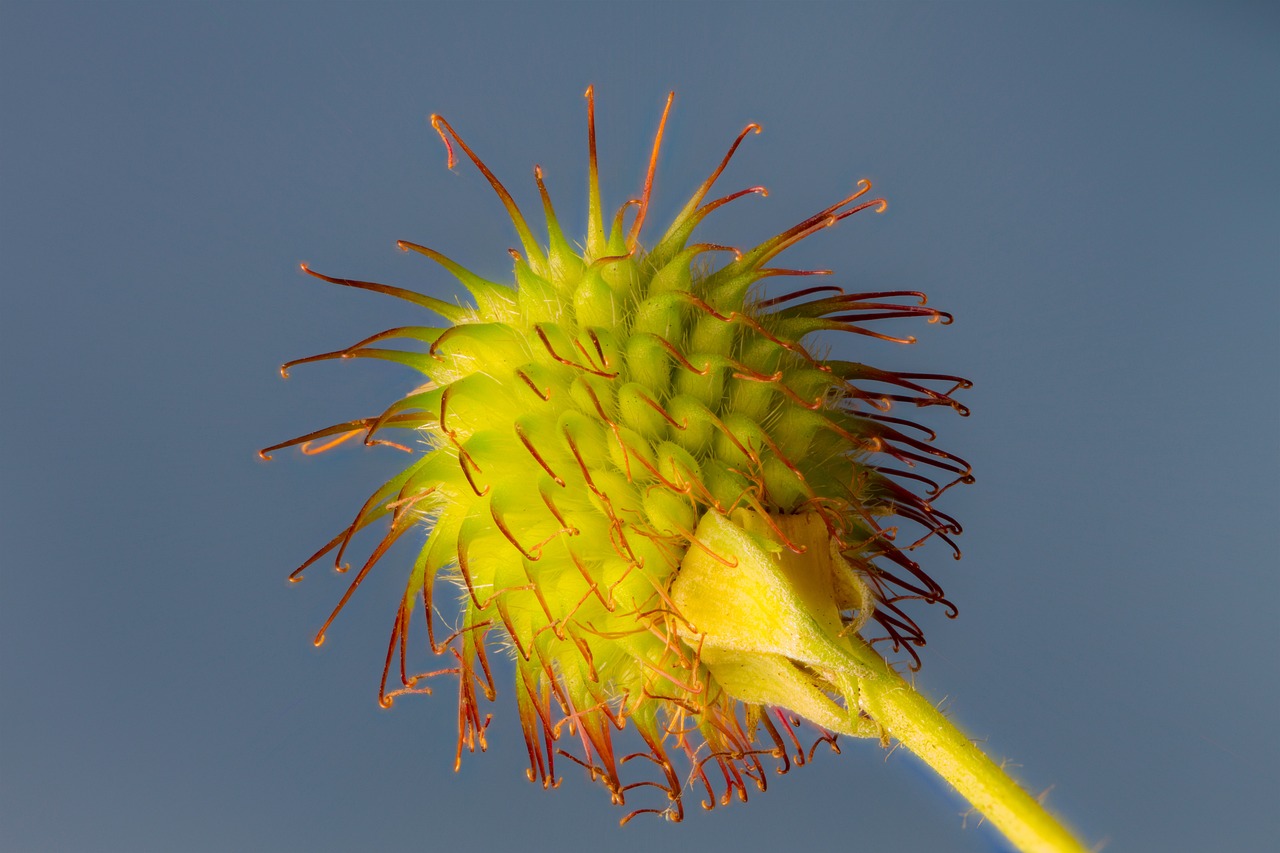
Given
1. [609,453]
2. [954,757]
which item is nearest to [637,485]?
[609,453]

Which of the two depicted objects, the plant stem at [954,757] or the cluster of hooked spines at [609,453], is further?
the cluster of hooked spines at [609,453]

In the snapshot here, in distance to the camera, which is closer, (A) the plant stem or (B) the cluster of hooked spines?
(A) the plant stem

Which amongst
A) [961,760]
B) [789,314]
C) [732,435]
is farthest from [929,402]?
[961,760]

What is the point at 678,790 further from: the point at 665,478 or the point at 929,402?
the point at 929,402

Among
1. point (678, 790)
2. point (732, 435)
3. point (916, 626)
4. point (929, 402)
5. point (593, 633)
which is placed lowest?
point (678, 790)

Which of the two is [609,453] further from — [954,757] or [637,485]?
[954,757]
